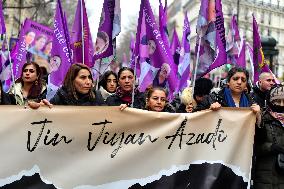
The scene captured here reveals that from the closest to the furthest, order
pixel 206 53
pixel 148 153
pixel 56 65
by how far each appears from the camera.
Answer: pixel 148 153, pixel 206 53, pixel 56 65

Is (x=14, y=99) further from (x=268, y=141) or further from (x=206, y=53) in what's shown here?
(x=268, y=141)

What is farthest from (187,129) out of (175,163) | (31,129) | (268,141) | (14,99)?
(14,99)

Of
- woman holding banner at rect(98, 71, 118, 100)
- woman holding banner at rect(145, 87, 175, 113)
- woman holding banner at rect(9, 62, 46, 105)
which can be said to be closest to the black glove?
woman holding banner at rect(145, 87, 175, 113)

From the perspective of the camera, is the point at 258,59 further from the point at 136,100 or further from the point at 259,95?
the point at 136,100

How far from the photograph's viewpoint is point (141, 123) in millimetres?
4734

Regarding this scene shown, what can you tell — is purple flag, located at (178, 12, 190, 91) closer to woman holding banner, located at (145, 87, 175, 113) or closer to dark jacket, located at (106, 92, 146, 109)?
dark jacket, located at (106, 92, 146, 109)

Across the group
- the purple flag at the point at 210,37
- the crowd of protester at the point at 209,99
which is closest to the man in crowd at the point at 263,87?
the crowd of protester at the point at 209,99

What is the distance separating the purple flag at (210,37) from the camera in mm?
6074

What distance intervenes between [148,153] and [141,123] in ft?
0.87

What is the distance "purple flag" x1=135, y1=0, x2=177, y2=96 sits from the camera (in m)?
6.54

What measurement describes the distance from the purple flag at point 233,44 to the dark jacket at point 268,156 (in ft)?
24.7

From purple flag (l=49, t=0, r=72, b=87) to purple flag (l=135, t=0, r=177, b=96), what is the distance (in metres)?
0.87

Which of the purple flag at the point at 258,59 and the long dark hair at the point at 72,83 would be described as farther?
the purple flag at the point at 258,59

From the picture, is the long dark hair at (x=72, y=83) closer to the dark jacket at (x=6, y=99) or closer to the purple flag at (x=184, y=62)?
the dark jacket at (x=6, y=99)
